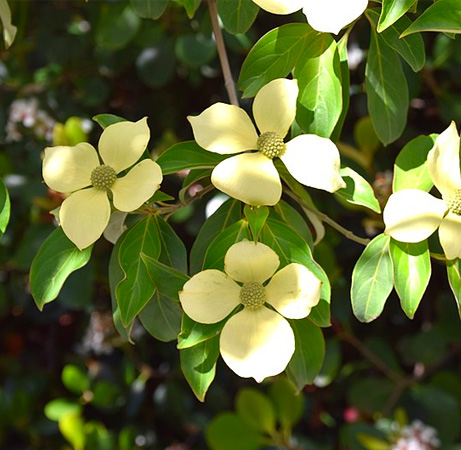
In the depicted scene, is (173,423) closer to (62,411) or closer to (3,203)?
(62,411)

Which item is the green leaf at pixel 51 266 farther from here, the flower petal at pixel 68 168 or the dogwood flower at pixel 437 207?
the dogwood flower at pixel 437 207

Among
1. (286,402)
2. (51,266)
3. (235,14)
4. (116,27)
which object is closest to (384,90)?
(235,14)

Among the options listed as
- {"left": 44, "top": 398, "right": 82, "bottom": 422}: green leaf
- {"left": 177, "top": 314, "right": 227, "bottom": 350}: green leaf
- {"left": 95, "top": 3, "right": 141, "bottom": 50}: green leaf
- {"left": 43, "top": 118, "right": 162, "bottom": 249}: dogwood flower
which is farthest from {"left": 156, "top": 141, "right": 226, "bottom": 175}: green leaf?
{"left": 44, "top": 398, "right": 82, "bottom": 422}: green leaf

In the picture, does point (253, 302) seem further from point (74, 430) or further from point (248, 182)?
point (74, 430)

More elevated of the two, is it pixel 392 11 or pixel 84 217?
pixel 392 11

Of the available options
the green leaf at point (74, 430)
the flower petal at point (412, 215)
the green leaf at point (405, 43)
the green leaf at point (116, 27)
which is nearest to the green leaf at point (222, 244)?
the flower petal at point (412, 215)

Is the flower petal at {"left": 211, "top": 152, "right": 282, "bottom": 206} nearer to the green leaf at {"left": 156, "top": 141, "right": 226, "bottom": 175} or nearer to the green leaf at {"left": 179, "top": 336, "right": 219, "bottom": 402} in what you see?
the green leaf at {"left": 156, "top": 141, "right": 226, "bottom": 175}
